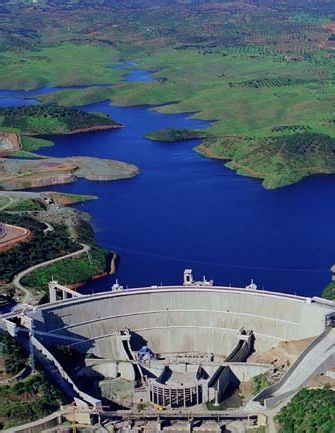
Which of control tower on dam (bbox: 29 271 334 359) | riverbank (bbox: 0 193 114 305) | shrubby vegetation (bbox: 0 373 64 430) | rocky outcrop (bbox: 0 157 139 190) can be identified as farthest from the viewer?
rocky outcrop (bbox: 0 157 139 190)

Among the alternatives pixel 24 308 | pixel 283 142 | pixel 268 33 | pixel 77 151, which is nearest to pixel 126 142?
pixel 77 151

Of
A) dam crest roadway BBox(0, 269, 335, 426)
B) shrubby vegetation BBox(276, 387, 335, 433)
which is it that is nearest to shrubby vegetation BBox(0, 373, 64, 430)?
dam crest roadway BBox(0, 269, 335, 426)

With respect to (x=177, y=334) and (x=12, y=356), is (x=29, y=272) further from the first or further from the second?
(x=12, y=356)

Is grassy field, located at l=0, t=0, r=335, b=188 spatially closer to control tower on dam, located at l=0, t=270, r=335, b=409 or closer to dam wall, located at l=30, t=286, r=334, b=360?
dam wall, located at l=30, t=286, r=334, b=360

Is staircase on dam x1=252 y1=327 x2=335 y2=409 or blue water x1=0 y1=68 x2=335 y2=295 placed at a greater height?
staircase on dam x1=252 y1=327 x2=335 y2=409

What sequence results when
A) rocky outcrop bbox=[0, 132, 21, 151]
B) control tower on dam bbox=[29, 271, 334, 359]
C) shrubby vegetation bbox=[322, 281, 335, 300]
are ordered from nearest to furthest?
control tower on dam bbox=[29, 271, 334, 359]
shrubby vegetation bbox=[322, 281, 335, 300]
rocky outcrop bbox=[0, 132, 21, 151]

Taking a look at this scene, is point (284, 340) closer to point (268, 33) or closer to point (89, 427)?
point (89, 427)
